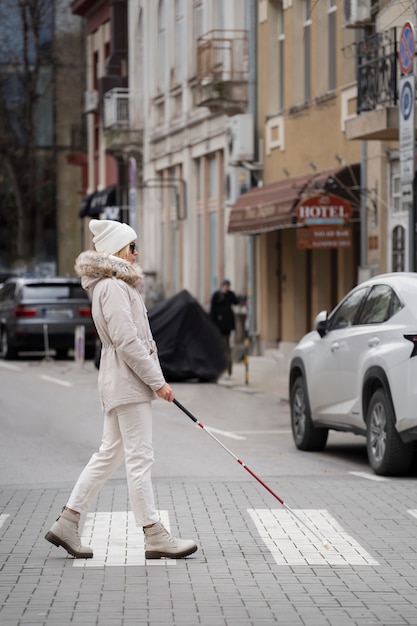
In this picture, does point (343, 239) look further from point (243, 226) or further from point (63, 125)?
point (63, 125)

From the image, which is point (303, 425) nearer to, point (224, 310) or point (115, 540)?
point (115, 540)

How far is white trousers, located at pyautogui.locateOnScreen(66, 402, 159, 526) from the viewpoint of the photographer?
8.58m

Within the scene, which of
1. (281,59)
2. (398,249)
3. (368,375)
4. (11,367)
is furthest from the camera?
(281,59)

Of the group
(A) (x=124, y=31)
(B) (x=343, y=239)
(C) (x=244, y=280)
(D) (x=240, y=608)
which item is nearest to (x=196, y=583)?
(D) (x=240, y=608)

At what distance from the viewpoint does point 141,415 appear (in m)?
8.62

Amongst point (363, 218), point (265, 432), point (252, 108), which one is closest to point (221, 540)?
point (265, 432)

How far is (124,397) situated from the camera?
8.57m

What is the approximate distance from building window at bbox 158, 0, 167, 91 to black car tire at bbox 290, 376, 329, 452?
89.2 ft

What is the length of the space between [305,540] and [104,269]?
6.70 feet

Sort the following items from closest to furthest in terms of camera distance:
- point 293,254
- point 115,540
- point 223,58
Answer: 1. point 115,540
2. point 293,254
3. point 223,58

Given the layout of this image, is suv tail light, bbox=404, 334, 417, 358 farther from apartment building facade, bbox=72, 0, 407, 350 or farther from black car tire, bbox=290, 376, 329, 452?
apartment building facade, bbox=72, 0, 407, 350

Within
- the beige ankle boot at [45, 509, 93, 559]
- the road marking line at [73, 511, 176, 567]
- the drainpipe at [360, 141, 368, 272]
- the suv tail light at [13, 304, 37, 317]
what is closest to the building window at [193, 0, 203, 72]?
the suv tail light at [13, 304, 37, 317]

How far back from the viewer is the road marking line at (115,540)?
8.59 metres

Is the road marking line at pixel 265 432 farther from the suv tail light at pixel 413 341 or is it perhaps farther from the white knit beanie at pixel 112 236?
the white knit beanie at pixel 112 236
